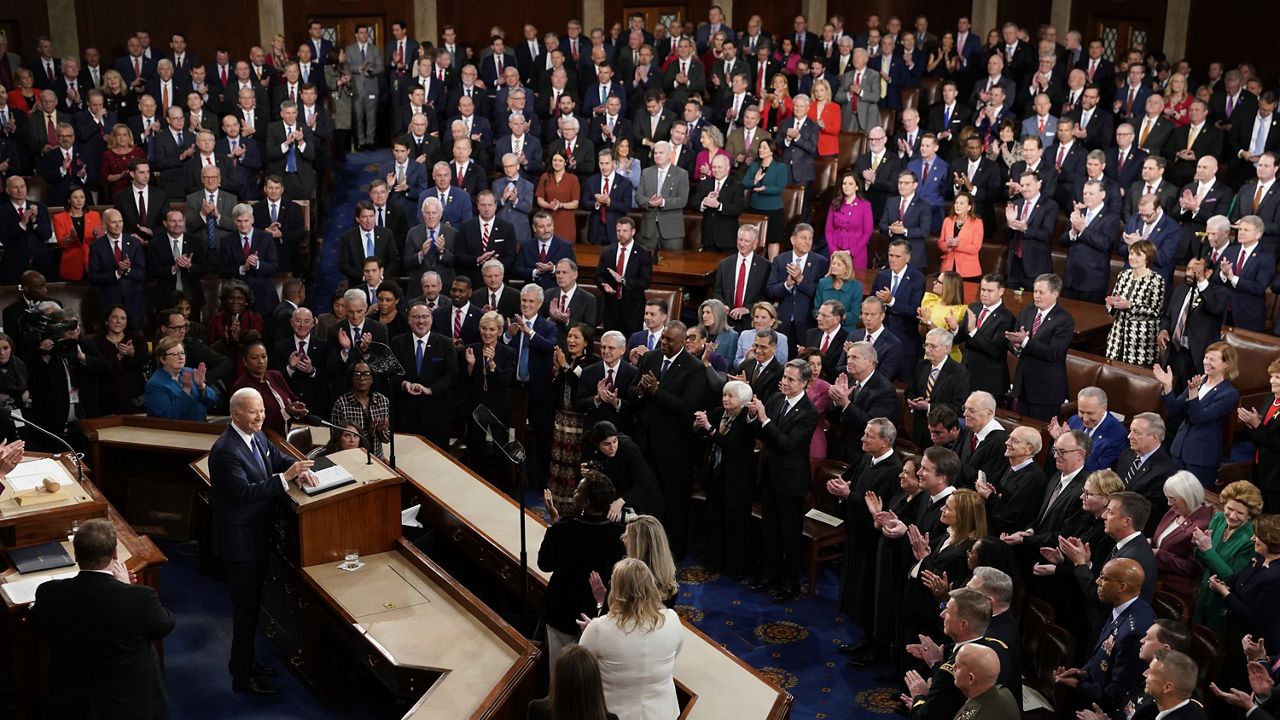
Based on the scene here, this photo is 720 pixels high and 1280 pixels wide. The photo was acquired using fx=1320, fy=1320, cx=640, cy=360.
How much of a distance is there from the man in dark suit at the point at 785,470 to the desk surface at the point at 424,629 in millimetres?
2249

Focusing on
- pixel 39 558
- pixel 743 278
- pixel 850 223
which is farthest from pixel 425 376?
pixel 850 223

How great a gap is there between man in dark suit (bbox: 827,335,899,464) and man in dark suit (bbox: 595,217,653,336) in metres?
2.70

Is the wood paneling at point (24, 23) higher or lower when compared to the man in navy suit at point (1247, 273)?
higher

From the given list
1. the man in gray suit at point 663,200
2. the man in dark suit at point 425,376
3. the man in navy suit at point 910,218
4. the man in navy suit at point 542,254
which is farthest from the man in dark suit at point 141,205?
the man in navy suit at point 910,218

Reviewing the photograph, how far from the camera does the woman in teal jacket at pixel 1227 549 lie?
5.96m

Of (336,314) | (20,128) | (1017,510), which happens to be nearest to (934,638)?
(1017,510)

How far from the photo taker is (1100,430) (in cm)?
718

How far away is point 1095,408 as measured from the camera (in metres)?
7.08

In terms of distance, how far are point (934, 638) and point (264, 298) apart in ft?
20.5

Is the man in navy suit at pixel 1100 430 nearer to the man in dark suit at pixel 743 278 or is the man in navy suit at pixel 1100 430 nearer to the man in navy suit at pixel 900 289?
the man in navy suit at pixel 900 289

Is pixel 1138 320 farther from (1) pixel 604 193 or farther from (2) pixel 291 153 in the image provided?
(2) pixel 291 153

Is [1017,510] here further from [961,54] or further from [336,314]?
[961,54]

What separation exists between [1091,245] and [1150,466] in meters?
4.30

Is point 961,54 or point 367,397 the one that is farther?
point 961,54
